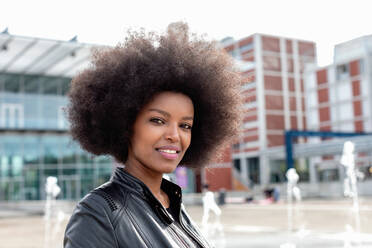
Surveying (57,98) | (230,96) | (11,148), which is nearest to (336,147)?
(57,98)

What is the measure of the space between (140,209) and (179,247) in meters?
0.17

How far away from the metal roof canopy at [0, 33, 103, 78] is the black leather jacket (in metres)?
18.1

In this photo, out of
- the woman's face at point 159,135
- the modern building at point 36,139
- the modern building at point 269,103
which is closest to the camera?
the woman's face at point 159,135

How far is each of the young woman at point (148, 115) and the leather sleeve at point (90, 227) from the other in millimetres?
28

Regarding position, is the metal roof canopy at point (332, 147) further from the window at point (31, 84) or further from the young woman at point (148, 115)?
the young woman at point (148, 115)

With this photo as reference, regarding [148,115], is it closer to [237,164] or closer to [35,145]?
[35,145]

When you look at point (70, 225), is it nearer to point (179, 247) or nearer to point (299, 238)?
point (179, 247)

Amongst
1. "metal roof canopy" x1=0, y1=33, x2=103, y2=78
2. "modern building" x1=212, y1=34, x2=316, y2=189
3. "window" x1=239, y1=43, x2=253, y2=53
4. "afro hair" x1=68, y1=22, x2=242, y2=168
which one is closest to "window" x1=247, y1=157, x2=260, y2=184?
"modern building" x1=212, y1=34, x2=316, y2=189

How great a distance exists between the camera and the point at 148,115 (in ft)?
5.73

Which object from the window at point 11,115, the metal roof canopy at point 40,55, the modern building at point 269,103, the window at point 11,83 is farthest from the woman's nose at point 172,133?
the modern building at point 269,103

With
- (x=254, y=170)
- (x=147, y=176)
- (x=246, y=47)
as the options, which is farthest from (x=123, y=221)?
(x=246, y=47)

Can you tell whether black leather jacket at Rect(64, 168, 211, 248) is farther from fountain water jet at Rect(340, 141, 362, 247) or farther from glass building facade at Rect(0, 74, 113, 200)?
glass building facade at Rect(0, 74, 113, 200)

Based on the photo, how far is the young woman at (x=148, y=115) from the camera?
1.54 metres

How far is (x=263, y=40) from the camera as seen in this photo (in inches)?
2052
